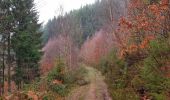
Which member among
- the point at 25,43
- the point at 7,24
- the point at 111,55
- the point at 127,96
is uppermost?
the point at 7,24

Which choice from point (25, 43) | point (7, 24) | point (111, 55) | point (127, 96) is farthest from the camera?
point (7, 24)

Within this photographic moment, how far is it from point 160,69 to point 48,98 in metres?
8.61

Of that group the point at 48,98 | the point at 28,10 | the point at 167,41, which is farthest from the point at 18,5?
the point at 167,41

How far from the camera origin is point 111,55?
32.0m

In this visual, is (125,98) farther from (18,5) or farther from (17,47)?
(18,5)

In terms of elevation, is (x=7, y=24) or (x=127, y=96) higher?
(x=7, y=24)

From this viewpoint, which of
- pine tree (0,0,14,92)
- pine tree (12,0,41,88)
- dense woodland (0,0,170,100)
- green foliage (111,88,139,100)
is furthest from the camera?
pine tree (12,0,41,88)

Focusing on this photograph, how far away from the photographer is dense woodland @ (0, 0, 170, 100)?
531 inches

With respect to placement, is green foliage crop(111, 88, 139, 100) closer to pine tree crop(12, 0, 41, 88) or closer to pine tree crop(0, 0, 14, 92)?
pine tree crop(12, 0, 41, 88)

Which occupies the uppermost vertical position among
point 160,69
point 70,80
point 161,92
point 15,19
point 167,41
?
point 15,19

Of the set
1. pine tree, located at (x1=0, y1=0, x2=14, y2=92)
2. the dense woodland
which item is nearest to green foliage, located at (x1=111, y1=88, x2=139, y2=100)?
the dense woodland

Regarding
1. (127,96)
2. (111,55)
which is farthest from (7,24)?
(127,96)

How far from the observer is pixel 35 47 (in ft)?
114

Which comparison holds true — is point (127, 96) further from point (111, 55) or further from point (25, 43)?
point (25, 43)
